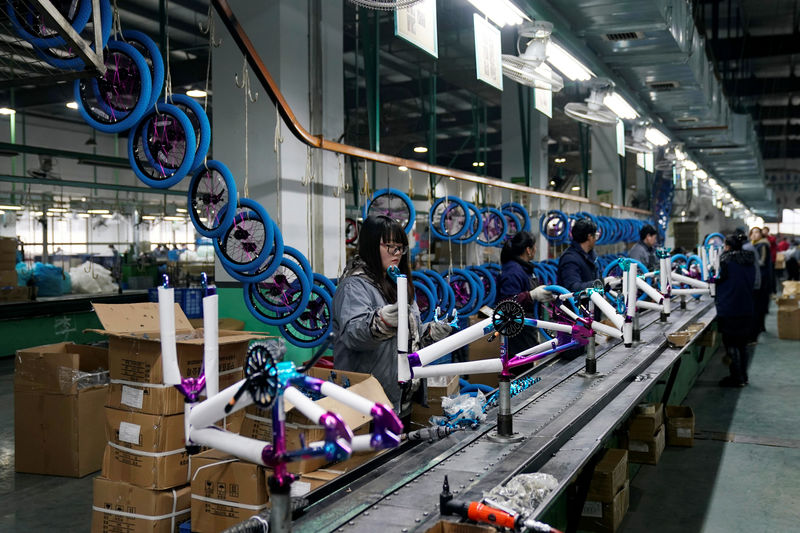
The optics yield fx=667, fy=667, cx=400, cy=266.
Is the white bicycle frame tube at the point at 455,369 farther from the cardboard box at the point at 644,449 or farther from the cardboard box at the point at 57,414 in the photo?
the cardboard box at the point at 57,414

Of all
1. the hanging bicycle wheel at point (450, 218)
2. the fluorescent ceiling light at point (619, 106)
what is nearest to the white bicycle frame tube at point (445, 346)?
the hanging bicycle wheel at point (450, 218)

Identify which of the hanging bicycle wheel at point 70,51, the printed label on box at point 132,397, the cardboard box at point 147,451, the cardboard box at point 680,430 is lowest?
the cardboard box at point 680,430

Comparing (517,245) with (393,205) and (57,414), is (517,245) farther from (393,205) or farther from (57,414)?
(57,414)

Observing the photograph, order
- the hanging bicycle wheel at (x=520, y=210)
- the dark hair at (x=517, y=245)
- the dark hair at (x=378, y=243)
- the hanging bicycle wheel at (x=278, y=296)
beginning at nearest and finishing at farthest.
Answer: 1. the dark hair at (x=378, y=243)
2. the hanging bicycle wheel at (x=278, y=296)
3. the dark hair at (x=517, y=245)
4. the hanging bicycle wheel at (x=520, y=210)

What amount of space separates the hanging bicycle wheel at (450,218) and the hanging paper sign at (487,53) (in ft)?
5.68

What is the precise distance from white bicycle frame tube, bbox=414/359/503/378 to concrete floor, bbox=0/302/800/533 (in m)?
1.92

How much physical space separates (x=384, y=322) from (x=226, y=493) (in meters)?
0.72

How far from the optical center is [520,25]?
4.56m

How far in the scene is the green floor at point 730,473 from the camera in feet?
11.6

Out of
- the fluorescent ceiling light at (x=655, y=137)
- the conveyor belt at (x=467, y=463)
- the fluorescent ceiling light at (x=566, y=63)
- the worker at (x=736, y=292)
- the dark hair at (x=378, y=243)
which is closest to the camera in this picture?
the conveyor belt at (x=467, y=463)

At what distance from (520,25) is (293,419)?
3497 millimetres

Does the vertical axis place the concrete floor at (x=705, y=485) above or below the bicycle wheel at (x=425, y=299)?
below

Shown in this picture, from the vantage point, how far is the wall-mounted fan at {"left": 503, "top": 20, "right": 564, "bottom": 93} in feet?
14.9

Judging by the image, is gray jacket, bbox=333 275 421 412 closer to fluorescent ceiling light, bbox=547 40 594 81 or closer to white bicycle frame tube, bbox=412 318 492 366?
white bicycle frame tube, bbox=412 318 492 366
